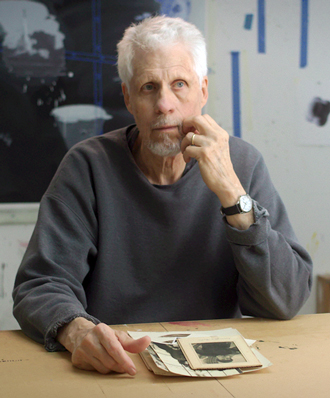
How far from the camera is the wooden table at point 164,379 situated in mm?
748

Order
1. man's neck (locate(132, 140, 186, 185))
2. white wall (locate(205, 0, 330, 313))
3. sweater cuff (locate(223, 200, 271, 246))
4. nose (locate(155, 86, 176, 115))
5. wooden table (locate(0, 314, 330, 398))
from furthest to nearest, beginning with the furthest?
white wall (locate(205, 0, 330, 313))
man's neck (locate(132, 140, 186, 185))
nose (locate(155, 86, 176, 115))
sweater cuff (locate(223, 200, 271, 246))
wooden table (locate(0, 314, 330, 398))

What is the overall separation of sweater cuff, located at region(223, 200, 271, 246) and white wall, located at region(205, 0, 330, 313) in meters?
1.52

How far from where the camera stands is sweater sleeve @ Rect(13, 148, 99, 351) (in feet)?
3.29

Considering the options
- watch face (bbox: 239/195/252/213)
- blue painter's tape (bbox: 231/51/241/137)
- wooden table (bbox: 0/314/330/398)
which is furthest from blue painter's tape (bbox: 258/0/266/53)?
wooden table (bbox: 0/314/330/398)

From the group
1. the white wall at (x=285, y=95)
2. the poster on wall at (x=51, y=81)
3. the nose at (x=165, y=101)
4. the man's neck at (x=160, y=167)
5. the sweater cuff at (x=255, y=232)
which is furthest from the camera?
the white wall at (x=285, y=95)

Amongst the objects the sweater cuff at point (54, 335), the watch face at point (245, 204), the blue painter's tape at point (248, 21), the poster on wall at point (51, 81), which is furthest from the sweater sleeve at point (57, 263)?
the blue painter's tape at point (248, 21)

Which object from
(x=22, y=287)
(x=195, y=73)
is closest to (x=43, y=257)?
(x=22, y=287)

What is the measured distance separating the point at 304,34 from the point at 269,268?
6.34 ft

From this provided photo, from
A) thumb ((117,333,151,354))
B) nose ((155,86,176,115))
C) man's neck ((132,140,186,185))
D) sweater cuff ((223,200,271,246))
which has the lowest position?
thumb ((117,333,151,354))

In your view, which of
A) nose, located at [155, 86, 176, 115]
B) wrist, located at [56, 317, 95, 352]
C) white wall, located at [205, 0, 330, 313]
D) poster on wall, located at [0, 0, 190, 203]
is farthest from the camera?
white wall, located at [205, 0, 330, 313]

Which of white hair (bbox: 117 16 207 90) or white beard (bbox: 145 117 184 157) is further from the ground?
white hair (bbox: 117 16 207 90)

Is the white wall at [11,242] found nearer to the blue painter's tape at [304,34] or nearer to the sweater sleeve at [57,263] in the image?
the sweater sleeve at [57,263]

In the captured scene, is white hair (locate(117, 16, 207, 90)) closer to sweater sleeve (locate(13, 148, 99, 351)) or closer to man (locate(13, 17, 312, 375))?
man (locate(13, 17, 312, 375))

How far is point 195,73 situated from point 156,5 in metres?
1.25
